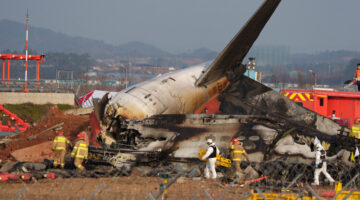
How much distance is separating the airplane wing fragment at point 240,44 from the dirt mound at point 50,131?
798cm

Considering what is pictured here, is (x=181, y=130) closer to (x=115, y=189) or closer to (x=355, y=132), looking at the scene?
(x=115, y=189)

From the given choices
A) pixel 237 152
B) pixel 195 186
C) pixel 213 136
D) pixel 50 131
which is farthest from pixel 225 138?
pixel 50 131

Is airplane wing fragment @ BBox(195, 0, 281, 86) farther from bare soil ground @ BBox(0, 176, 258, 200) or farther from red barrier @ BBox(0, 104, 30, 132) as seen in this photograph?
red barrier @ BBox(0, 104, 30, 132)

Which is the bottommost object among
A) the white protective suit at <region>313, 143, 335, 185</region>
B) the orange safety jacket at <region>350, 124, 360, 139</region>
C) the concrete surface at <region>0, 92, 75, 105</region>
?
the white protective suit at <region>313, 143, 335, 185</region>

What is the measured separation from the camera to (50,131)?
102ft

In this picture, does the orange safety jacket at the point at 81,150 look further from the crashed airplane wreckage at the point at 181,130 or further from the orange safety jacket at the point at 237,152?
the orange safety jacket at the point at 237,152

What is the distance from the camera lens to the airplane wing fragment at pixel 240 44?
79.7ft

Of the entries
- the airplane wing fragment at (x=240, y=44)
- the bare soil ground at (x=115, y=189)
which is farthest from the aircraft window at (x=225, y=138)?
the airplane wing fragment at (x=240, y=44)

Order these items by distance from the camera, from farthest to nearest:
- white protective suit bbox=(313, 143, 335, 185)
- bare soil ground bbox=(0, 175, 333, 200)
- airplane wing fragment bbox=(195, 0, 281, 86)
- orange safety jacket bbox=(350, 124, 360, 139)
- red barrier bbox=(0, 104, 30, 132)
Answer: red barrier bbox=(0, 104, 30, 132) < airplane wing fragment bbox=(195, 0, 281, 86) < orange safety jacket bbox=(350, 124, 360, 139) < white protective suit bbox=(313, 143, 335, 185) < bare soil ground bbox=(0, 175, 333, 200)

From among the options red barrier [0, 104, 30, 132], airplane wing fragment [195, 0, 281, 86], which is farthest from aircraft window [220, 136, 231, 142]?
red barrier [0, 104, 30, 132]

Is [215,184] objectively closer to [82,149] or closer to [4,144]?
[82,149]

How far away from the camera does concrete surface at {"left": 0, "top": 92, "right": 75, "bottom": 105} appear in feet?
140

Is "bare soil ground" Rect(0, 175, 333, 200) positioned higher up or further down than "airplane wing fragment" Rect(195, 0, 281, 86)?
further down

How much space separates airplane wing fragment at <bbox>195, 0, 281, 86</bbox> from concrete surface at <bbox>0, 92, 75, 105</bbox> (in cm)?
2144
